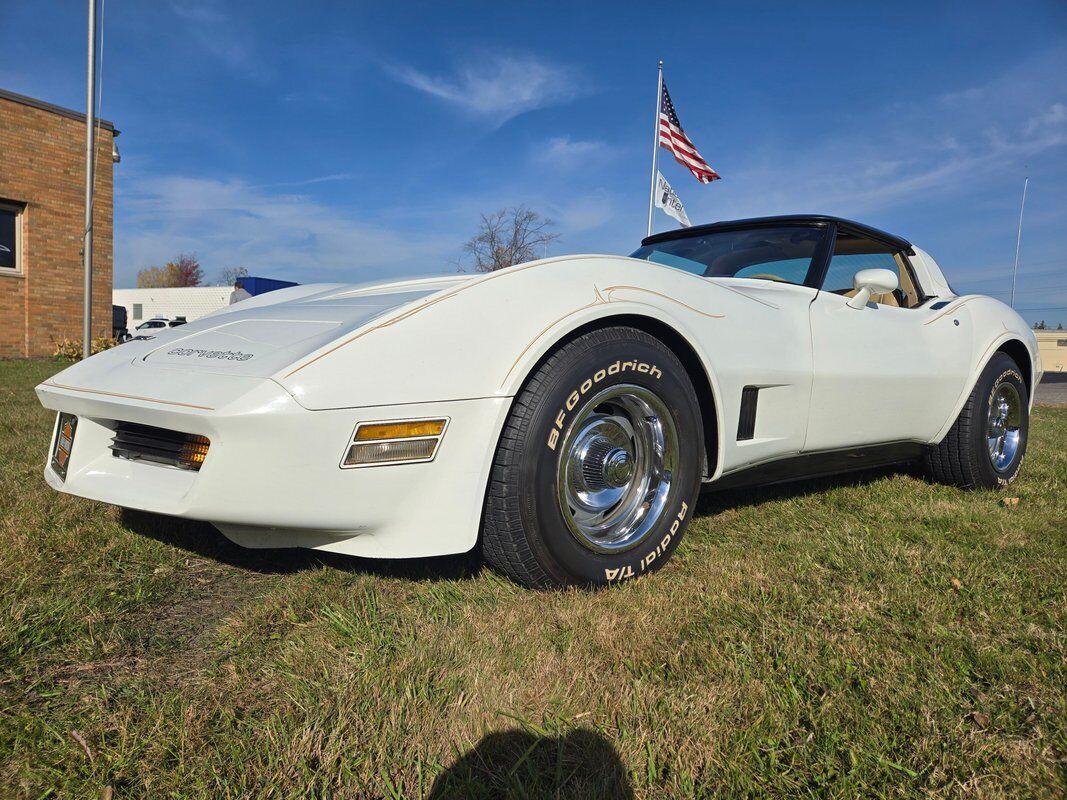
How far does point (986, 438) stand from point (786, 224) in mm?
1536

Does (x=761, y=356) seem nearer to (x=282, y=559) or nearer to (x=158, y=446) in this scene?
(x=282, y=559)

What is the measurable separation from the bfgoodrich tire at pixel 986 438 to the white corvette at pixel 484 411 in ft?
3.29

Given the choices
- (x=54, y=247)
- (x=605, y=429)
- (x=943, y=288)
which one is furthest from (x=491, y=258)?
(x=605, y=429)

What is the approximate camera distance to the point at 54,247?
12.1m

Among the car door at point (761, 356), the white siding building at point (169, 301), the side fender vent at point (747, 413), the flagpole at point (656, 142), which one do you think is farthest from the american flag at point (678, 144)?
the white siding building at point (169, 301)

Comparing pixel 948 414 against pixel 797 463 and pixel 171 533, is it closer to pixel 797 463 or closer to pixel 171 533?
pixel 797 463

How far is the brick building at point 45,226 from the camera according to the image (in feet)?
37.8

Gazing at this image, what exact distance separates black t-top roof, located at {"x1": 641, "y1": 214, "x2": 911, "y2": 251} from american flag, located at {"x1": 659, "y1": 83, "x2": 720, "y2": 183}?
822 cm

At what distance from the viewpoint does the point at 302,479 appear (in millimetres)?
1620

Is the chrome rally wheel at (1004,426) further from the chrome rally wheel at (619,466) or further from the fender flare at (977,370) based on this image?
the chrome rally wheel at (619,466)

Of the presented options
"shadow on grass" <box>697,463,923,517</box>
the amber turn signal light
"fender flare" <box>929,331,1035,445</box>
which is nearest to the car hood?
the amber turn signal light

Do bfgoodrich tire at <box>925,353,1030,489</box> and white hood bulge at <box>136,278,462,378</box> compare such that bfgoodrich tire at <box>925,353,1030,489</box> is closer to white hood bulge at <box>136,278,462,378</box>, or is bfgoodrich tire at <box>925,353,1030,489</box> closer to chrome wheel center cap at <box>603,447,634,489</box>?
chrome wheel center cap at <box>603,447,634,489</box>

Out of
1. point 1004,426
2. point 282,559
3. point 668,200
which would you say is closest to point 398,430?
point 282,559

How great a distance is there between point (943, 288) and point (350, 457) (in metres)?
3.52
